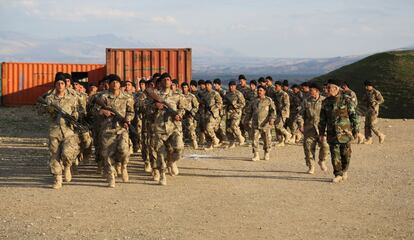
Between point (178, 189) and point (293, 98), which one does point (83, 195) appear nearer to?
point (178, 189)

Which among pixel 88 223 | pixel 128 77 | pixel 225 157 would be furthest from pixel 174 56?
pixel 88 223

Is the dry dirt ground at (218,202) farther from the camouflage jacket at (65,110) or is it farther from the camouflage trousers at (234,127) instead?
the camouflage trousers at (234,127)

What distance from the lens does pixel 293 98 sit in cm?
1603

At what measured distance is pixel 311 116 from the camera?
35.7 feet

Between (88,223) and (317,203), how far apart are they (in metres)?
3.45

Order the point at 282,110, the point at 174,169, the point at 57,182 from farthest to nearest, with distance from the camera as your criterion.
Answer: the point at 282,110
the point at 174,169
the point at 57,182

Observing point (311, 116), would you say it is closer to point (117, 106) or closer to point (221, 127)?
point (117, 106)

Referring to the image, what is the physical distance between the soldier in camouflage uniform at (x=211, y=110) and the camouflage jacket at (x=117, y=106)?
15.3 feet

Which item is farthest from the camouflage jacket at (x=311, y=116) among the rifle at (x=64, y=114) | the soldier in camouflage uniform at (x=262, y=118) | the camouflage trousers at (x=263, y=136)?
the rifle at (x=64, y=114)

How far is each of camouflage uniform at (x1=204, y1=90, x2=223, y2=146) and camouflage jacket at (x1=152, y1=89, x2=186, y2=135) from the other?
4.17 metres

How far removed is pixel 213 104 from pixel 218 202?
19.8 ft

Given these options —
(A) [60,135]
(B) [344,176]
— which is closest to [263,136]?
(B) [344,176]

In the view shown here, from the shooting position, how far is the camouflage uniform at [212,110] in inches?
565

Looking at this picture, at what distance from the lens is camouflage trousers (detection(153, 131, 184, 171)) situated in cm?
Answer: 985
